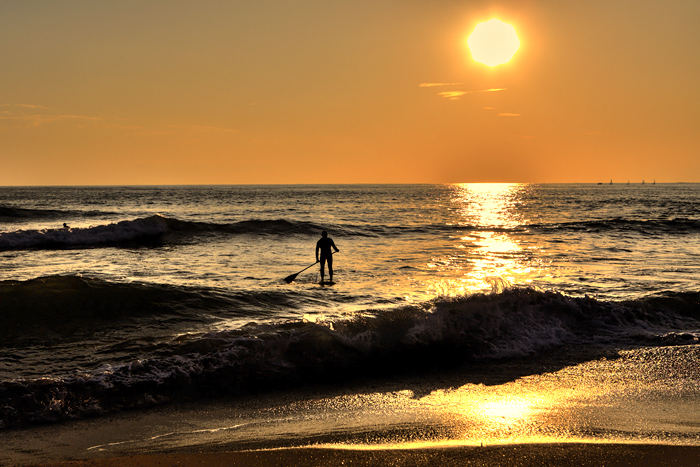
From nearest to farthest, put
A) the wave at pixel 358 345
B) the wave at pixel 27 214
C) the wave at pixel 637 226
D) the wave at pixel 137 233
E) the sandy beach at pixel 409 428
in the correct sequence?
the sandy beach at pixel 409 428
the wave at pixel 358 345
the wave at pixel 137 233
the wave at pixel 637 226
the wave at pixel 27 214

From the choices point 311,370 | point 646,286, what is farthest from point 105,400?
point 646,286

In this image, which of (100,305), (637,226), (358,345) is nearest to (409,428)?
(358,345)

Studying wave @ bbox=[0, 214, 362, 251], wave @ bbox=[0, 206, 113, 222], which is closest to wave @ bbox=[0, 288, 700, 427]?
wave @ bbox=[0, 214, 362, 251]

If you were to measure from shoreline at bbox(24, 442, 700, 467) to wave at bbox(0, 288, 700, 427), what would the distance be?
1.94 metres

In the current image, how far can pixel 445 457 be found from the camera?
4793 millimetres

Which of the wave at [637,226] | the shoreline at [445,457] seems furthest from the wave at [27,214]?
the shoreline at [445,457]

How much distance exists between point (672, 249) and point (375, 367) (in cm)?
2155

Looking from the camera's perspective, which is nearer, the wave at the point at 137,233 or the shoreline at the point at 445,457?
the shoreline at the point at 445,457

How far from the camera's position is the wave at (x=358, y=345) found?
6.74 m

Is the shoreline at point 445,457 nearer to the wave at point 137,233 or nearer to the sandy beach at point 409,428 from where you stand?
the sandy beach at point 409,428

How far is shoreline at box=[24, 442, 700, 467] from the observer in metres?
4.70

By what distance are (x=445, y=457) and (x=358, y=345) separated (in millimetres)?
4070

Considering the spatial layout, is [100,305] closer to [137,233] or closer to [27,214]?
[137,233]

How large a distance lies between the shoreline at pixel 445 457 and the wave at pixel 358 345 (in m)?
1.94
